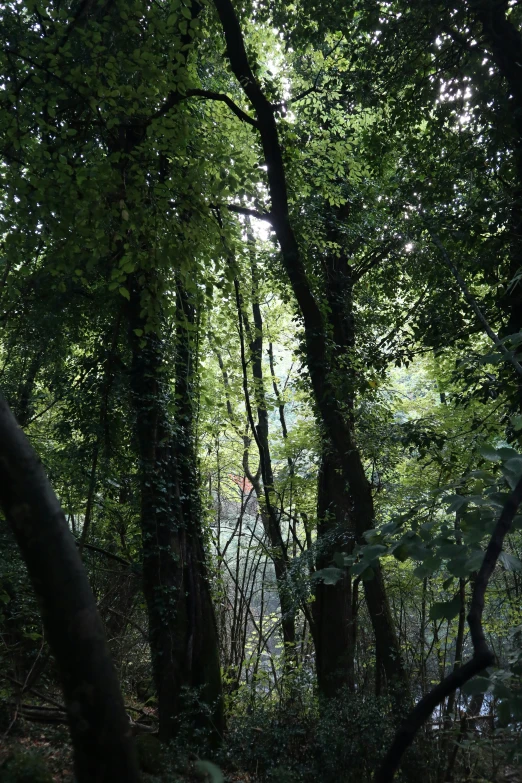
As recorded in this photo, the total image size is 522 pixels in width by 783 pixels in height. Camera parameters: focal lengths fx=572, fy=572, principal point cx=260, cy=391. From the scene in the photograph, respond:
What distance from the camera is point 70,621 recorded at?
1383 mm

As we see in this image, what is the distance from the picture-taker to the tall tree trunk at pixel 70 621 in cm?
134

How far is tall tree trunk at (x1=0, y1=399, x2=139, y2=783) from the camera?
134 centimetres

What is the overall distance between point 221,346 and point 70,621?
4.37 metres

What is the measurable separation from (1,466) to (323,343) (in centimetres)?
356

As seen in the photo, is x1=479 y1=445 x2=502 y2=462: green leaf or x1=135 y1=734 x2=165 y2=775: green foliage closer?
x1=479 y1=445 x2=502 y2=462: green leaf

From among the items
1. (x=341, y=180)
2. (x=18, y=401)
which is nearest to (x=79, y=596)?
(x=18, y=401)

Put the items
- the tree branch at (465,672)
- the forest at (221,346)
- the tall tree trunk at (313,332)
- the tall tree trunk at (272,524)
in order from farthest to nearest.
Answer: the tall tree trunk at (272,524), the tall tree trunk at (313,332), the forest at (221,346), the tree branch at (465,672)

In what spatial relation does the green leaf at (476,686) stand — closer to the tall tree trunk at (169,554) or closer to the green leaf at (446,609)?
the green leaf at (446,609)

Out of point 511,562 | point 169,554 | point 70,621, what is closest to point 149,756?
point 169,554

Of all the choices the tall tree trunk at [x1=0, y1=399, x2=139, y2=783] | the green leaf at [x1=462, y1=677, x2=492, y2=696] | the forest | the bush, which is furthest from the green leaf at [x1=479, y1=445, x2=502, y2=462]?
the bush

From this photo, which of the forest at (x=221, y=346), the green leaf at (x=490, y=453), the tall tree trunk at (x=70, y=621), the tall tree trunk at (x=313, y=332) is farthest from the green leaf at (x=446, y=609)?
the tall tree trunk at (x=313, y=332)

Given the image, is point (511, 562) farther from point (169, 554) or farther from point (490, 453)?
point (169, 554)

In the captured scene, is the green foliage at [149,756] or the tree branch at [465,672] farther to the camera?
the green foliage at [149,756]

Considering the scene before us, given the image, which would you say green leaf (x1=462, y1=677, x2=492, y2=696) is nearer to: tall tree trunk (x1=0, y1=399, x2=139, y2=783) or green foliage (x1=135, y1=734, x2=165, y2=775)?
tall tree trunk (x1=0, y1=399, x2=139, y2=783)
